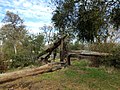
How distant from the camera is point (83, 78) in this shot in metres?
10.8

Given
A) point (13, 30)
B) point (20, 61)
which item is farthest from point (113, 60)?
point (13, 30)

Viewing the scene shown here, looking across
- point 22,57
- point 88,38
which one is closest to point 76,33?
point 88,38

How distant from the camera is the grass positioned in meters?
9.53

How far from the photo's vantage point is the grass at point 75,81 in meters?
9.53

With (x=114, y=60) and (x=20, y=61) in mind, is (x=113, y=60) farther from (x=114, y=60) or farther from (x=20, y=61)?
(x=20, y=61)

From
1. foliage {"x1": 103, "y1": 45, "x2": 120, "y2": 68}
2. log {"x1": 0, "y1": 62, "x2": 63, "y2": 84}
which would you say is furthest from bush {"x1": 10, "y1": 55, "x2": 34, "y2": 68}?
foliage {"x1": 103, "y1": 45, "x2": 120, "y2": 68}

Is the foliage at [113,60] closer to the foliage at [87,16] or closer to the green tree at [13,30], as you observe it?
the foliage at [87,16]

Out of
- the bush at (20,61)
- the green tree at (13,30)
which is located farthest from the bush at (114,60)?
the green tree at (13,30)

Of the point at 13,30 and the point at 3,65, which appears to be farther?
the point at 13,30

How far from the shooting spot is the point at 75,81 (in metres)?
10.3

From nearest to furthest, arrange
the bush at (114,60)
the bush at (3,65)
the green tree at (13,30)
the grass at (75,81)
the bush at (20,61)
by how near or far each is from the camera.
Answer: the grass at (75,81), the bush at (114,60), the bush at (3,65), the bush at (20,61), the green tree at (13,30)

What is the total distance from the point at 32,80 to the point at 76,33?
10.5 ft

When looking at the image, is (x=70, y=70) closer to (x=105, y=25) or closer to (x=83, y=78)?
(x=83, y=78)

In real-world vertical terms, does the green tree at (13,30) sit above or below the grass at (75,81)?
above
